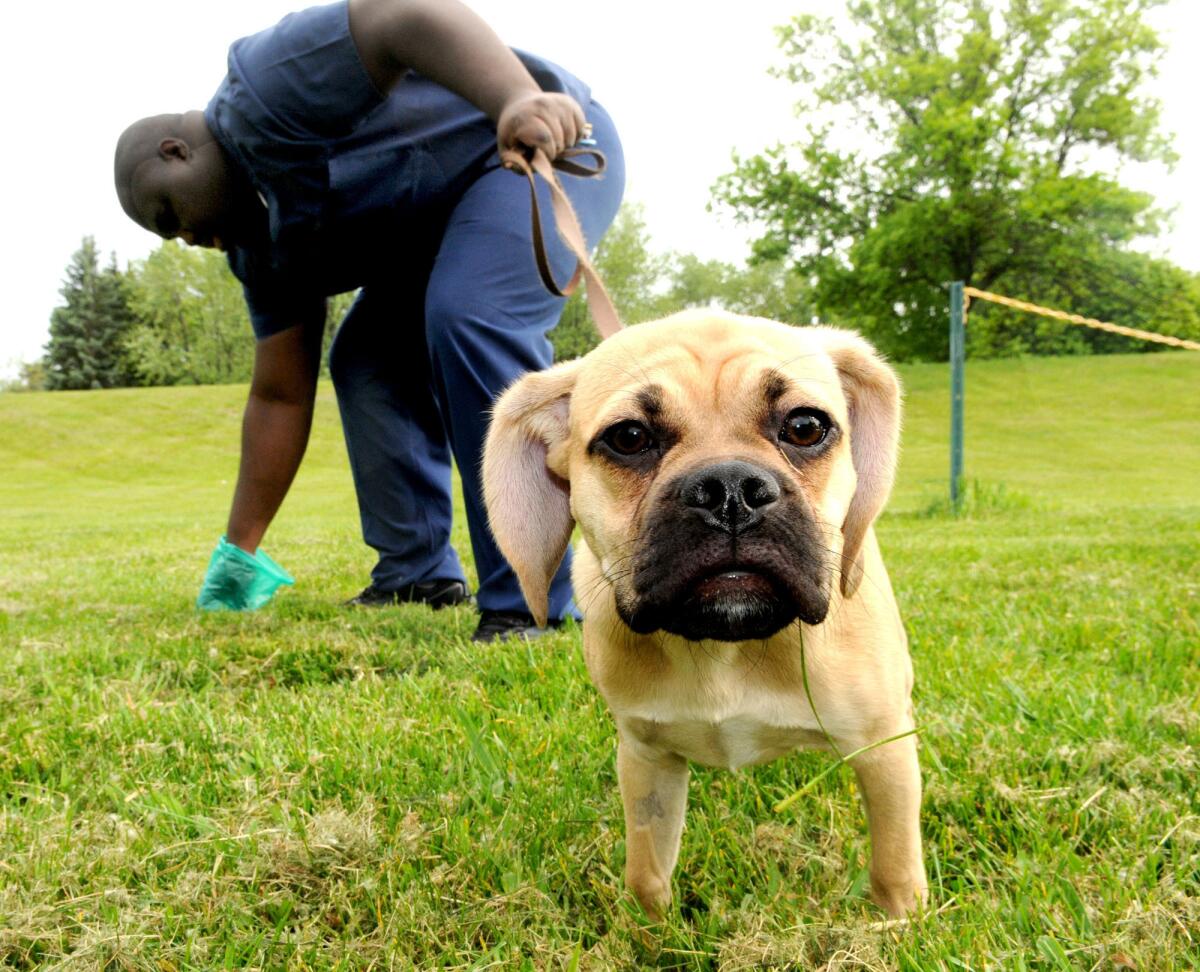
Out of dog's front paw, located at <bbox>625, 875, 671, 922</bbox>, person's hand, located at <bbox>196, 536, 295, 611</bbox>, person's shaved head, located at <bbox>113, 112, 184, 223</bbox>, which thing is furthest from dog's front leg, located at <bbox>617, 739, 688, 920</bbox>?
person's hand, located at <bbox>196, 536, 295, 611</bbox>

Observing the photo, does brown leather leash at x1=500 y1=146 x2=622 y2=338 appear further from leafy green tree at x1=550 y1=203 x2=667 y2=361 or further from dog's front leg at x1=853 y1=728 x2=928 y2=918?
leafy green tree at x1=550 y1=203 x2=667 y2=361

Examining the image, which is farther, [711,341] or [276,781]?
[276,781]

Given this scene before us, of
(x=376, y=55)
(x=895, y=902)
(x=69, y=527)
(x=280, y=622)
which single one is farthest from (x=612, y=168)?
(x=69, y=527)

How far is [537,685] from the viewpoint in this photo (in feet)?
11.1

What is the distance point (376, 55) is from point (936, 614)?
357 centimetres

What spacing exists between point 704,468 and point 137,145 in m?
3.34

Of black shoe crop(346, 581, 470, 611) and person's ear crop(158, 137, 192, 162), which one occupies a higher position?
person's ear crop(158, 137, 192, 162)

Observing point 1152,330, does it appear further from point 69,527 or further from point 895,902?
point 895,902

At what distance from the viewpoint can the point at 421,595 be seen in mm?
5332

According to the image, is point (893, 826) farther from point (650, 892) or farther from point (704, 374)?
point (704, 374)

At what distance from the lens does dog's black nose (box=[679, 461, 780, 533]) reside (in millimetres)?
1791

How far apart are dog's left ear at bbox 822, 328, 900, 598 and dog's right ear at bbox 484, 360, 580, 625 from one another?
0.68 m

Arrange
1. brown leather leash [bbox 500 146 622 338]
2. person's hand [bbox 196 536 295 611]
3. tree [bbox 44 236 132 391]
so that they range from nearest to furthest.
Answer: brown leather leash [bbox 500 146 622 338], person's hand [bbox 196 536 295 611], tree [bbox 44 236 132 391]

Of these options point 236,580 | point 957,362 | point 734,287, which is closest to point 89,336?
point 734,287
